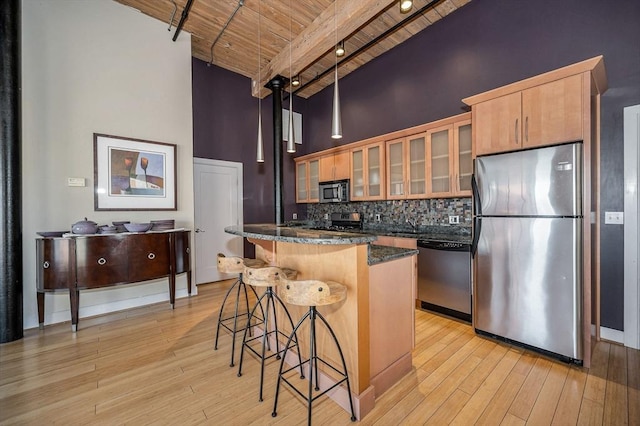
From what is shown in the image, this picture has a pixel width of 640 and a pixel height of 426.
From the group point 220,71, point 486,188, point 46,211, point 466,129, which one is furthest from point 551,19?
point 46,211

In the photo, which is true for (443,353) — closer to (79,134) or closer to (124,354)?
(124,354)

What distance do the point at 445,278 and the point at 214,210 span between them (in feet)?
12.1

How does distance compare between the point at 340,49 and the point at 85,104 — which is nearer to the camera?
the point at 85,104

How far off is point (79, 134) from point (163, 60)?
57.6 inches

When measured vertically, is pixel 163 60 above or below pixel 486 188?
above

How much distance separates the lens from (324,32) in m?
3.15

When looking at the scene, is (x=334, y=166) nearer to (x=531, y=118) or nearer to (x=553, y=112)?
(x=531, y=118)

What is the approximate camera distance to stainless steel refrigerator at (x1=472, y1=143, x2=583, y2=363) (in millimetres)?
2066

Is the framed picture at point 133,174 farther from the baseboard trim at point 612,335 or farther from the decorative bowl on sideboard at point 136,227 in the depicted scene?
the baseboard trim at point 612,335

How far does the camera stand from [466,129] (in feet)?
10.4

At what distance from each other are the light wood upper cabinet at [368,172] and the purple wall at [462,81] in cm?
43

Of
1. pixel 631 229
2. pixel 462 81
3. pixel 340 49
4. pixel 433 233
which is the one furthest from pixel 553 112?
pixel 340 49

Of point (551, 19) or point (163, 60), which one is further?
point (163, 60)

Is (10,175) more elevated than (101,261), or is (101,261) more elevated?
(10,175)
